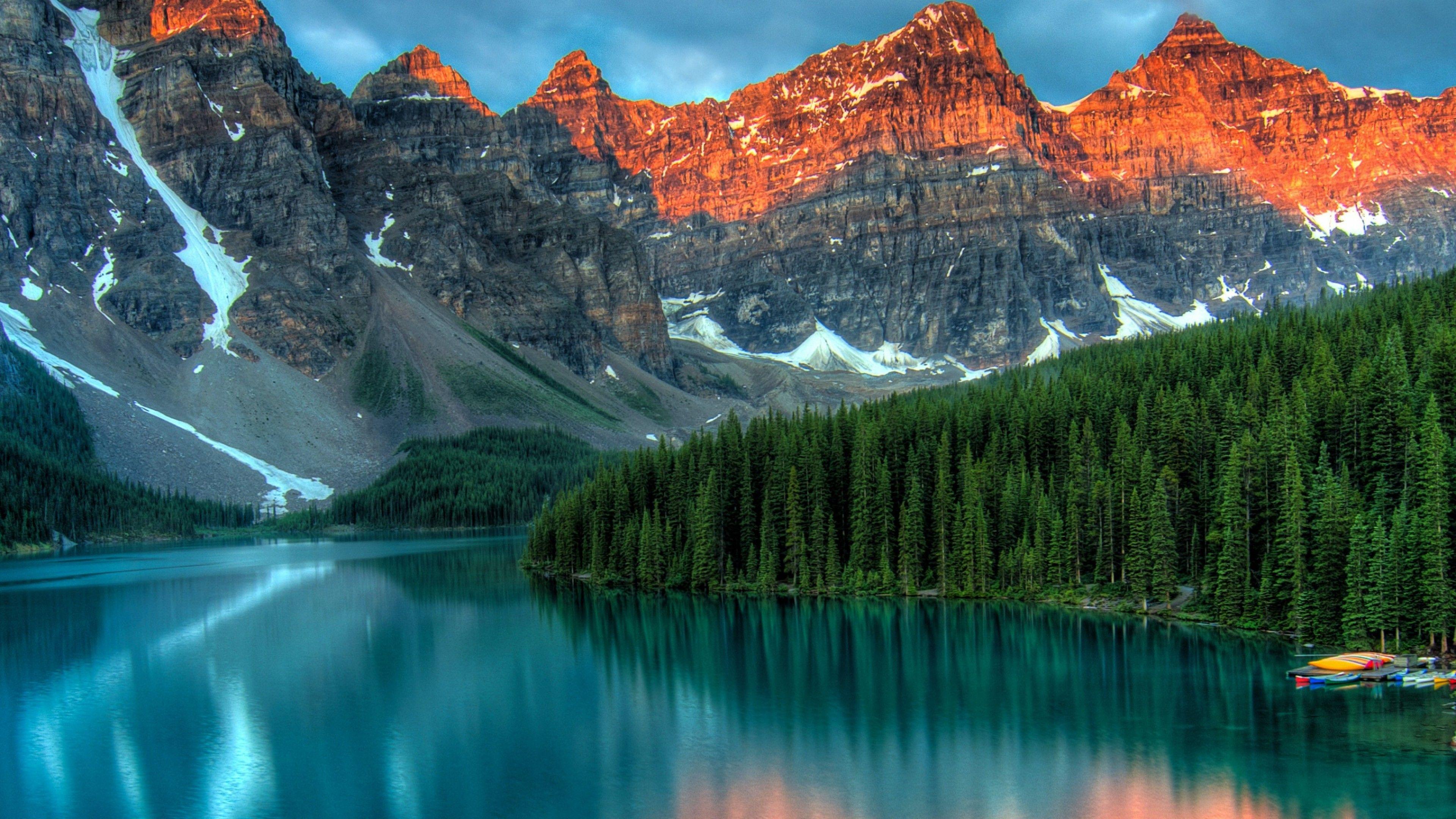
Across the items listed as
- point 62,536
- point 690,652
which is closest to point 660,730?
point 690,652

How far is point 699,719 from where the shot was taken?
48656 mm

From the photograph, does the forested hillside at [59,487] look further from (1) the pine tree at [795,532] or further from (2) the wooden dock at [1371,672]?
(2) the wooden dock at [1371,672]

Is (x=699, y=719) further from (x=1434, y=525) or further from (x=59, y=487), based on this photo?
(x=59, y=487)

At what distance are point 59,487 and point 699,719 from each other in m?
145

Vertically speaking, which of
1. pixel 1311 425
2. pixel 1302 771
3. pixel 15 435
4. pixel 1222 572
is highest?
pixel 15 435

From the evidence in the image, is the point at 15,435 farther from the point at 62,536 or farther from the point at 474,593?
the point at 474,593

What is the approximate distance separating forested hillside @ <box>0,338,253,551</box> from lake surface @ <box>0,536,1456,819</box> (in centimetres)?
8414

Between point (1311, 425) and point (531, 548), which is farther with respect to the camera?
point (531, 548)

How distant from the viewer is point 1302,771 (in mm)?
38000

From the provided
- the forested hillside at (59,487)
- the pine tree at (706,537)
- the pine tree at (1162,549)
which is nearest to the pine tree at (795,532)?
the pine tree at (706,537)

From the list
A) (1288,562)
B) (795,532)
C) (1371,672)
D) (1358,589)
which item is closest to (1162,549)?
(1288,562)

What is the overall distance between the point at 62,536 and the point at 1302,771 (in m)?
163

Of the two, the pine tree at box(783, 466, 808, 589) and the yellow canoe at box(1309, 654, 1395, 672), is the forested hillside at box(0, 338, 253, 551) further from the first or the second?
the yellow canoe at box(1309, 654, 1395, 672)

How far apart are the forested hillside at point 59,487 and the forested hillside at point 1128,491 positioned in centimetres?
8120
